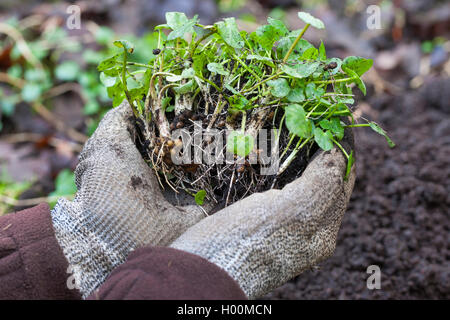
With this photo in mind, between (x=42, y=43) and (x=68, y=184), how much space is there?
119cm

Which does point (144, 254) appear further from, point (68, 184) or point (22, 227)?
point (68, 184)

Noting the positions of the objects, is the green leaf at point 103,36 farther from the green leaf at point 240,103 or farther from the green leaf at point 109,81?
the green leaf at point 240,103

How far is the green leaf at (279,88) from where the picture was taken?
3.50 feet

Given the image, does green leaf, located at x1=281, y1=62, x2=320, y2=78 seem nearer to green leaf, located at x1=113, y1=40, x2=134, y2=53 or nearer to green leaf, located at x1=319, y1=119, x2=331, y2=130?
green leaf, located at x1=319, y1=119, x2=331, y2=130

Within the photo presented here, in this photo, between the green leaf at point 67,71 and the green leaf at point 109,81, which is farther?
the green leaf at point 67,71

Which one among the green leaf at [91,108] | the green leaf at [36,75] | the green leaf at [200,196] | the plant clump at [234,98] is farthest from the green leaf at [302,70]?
the green leaf at [36,75]

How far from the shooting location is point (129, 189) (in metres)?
1.10

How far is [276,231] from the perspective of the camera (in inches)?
39.0

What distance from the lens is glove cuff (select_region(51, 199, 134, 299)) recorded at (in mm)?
1017

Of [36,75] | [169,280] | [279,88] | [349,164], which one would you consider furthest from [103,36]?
[169,280]

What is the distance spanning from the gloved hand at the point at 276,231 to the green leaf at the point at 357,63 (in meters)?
0.21

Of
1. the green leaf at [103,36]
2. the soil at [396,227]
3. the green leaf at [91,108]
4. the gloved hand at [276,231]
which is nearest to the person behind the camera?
the gloved hand at [276,231]

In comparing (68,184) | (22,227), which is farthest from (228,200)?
(68,184)

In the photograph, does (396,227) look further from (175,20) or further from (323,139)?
(175,20)
